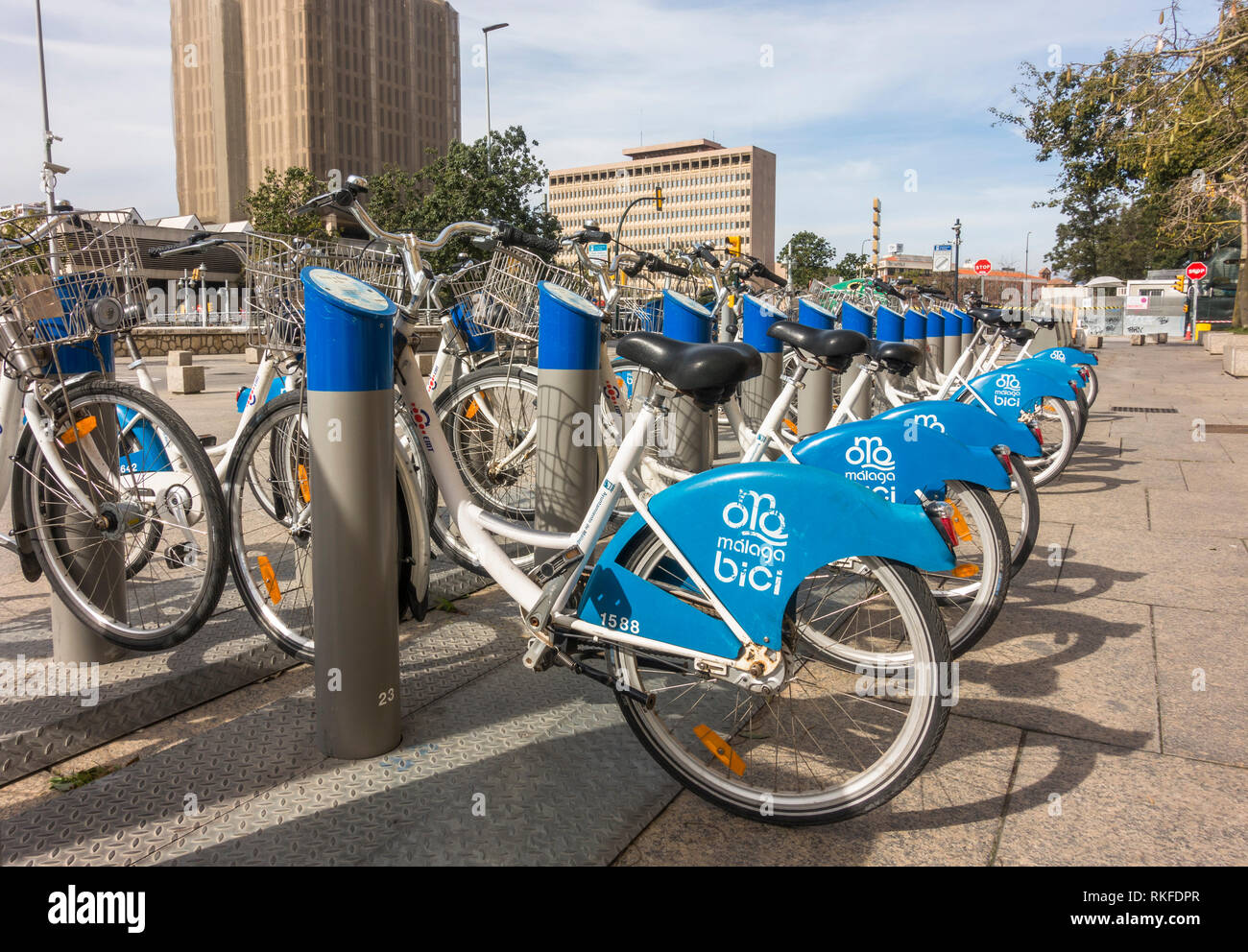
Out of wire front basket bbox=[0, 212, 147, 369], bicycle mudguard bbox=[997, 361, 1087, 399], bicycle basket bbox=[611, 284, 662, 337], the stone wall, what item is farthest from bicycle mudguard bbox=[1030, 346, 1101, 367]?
the stone wall

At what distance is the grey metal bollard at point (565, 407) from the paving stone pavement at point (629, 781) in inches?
23.5

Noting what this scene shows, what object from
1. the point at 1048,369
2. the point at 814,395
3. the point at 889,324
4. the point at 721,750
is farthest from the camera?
the point at 889,324

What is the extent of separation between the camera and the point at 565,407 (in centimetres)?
354

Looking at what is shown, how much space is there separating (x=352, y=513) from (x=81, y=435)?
1.33 m

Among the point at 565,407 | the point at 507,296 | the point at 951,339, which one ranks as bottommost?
the point at 565,407

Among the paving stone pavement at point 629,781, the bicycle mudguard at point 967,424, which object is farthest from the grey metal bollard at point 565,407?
the bicycle mudguard at point 967,424

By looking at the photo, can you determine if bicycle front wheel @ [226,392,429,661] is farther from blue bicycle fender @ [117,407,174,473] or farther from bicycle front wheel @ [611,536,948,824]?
bicycle front wheel @ [611,536,948,824]

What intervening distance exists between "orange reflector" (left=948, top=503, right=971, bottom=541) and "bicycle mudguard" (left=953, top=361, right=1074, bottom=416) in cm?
267

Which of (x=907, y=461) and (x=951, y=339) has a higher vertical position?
(x=951, y=339)

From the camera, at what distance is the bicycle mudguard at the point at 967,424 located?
3.40 m

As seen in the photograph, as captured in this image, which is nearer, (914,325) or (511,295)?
(511,295)

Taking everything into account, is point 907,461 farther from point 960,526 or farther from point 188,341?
point 188,341

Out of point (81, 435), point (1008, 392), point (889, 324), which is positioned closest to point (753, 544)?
point (81, 435)

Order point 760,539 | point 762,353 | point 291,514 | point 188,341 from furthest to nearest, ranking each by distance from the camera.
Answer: point 188,341, point 762,353, point 291,514, point 760,539
